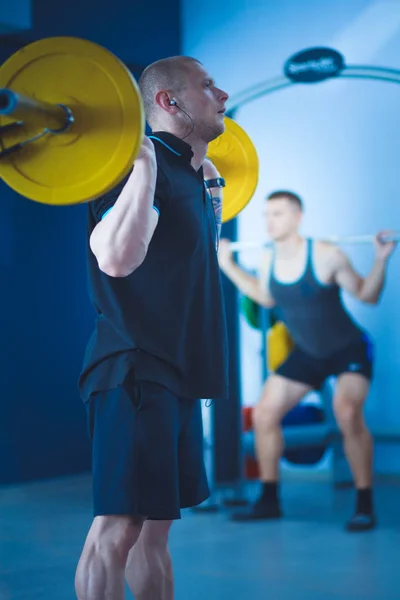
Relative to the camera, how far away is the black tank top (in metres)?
4.03

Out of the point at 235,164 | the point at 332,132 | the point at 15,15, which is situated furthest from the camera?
the point at 332,132

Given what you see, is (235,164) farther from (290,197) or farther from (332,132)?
(332,132)

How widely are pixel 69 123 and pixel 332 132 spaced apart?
3.92m

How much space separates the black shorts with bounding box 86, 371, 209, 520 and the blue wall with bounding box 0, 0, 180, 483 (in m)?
3.53

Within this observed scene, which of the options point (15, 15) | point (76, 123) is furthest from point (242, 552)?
point (15, 15)

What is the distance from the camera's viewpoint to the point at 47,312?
17.4ft

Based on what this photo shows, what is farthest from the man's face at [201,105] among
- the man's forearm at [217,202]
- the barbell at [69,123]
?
the barbell at [69,123]

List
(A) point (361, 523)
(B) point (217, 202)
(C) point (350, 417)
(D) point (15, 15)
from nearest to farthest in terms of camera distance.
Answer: (B) point (217, 202) < (A) point (361, 523) < (C) point (350, 417) < (D) point (15, 15)

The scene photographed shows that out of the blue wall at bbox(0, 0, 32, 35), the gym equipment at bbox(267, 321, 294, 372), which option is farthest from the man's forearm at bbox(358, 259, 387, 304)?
the blue wall at bbox(0, 0, 32, 35)

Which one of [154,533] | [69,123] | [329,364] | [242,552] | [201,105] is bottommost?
[242,552]

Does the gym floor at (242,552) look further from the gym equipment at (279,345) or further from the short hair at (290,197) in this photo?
the short hair at (290,197)

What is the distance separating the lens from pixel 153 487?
160 cm

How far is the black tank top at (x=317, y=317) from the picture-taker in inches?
159

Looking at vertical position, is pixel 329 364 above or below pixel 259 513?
above
